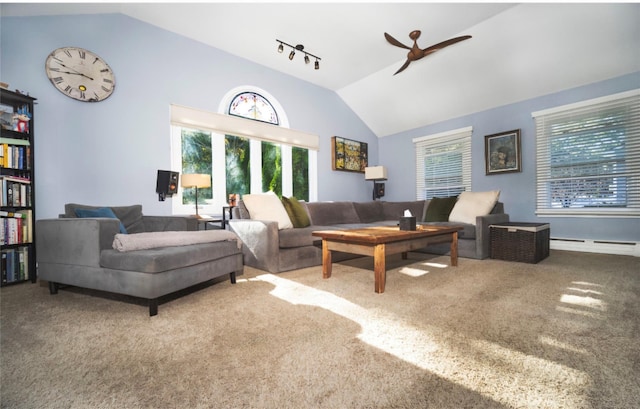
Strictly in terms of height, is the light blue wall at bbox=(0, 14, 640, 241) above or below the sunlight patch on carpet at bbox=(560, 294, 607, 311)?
above

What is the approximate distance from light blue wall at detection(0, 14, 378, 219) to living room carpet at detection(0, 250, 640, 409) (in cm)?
Result: 133

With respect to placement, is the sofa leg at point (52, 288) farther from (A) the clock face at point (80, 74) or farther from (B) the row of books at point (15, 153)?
(A) the clock face at point (80, 74)

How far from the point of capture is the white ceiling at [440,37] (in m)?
3.36

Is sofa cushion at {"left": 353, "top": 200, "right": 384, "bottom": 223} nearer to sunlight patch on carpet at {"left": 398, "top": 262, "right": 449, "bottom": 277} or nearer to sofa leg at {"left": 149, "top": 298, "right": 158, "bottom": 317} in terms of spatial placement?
sunlight patch on carpet at {"left": 398, "top": 262, "right": 449, "bottom": 277}

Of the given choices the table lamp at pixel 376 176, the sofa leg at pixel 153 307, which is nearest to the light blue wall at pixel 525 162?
the table lamp at pixel 376 176

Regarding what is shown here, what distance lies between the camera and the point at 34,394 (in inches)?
41.8

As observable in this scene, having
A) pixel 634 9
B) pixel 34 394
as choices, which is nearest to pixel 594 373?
pixel 34 394

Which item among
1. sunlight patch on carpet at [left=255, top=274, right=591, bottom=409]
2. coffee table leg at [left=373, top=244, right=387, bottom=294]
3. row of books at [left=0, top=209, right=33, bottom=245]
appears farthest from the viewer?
row of books at [left=0, top=209, right=33, bottom=245]

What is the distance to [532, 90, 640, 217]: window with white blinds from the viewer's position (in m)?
3.70

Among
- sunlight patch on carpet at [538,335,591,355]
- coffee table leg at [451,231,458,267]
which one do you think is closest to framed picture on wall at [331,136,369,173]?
coffee table leg at [451,231,458,267]

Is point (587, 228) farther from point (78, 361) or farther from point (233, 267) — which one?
point (78, 361)

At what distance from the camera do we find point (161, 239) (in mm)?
2145

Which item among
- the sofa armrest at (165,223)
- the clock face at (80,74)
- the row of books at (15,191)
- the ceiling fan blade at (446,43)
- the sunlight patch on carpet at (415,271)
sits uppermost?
the ceiling fan blade at (446,43)

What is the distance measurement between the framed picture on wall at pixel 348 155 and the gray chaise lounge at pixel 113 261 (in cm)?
372
